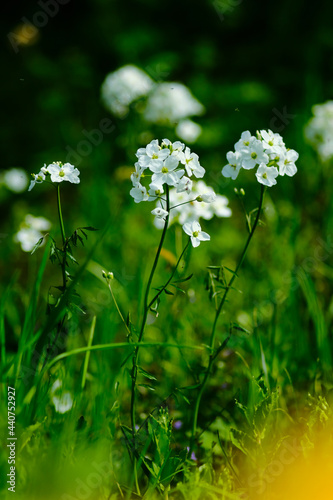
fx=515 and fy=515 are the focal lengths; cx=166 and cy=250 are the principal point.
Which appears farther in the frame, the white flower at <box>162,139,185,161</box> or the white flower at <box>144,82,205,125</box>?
the white flower at <box>144,82,205,125</box>

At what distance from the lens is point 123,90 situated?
3068mm

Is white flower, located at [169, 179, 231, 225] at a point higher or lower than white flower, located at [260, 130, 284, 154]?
lower

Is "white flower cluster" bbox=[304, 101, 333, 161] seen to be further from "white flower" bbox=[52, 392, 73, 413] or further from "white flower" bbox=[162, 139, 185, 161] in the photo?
"white flower" bbox=[52, 392, 73, 413]

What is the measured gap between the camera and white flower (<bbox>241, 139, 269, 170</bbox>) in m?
1.25

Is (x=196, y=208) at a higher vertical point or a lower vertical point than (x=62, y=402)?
higher

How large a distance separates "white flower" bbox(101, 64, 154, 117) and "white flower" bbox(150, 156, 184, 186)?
1985 millimetres

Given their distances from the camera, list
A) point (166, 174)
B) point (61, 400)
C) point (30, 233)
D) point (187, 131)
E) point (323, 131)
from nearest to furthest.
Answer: point (166, 174) < point (61, 400) < point (30, 233) < point (323, 131) < point (187, 131)

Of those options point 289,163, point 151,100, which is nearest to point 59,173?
point 289,163

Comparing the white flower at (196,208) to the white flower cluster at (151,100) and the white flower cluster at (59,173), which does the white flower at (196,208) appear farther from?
the white flower cluster at (151,100)

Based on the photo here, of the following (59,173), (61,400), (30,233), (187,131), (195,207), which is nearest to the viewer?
(59,173)

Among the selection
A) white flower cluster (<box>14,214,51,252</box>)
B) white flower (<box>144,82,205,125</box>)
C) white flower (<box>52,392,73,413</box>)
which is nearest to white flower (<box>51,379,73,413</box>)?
white flower (<box>52,392,73,413</box>)

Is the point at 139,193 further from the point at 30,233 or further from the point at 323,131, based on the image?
the point at 323,131

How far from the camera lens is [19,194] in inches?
149

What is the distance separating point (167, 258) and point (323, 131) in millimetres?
1266
